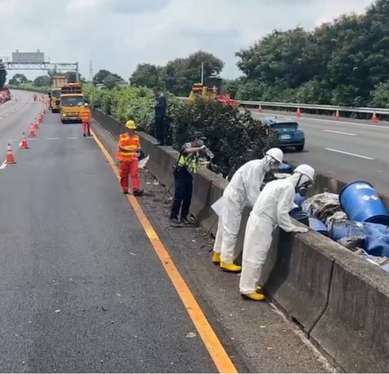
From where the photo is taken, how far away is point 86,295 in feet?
24.0

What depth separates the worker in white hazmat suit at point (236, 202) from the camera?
7.90 m

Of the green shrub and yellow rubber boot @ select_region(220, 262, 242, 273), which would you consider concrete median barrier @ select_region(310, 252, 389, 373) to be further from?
the green shrub

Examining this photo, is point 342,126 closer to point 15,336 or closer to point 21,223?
point 21,223

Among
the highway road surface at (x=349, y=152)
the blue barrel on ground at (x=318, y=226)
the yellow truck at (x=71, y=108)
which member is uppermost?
the blue barrel on ground at (x=318, y=226)

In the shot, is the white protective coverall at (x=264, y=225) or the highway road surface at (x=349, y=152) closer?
the white protective coverall at (x=264, y=225)

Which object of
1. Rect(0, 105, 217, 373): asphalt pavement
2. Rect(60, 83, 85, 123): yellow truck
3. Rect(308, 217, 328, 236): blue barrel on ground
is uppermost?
Rect(308, 217, 328, 236): blue barrel on ground

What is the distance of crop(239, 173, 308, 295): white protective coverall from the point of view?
681cm

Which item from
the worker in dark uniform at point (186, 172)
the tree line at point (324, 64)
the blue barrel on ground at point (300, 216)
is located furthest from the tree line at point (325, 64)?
the blue barrel on ground at point (300, 216)

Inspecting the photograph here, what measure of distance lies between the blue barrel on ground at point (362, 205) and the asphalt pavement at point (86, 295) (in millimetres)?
2874

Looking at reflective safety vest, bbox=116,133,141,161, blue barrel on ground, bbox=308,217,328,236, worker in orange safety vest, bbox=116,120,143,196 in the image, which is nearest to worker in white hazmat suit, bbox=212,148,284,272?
blue barrel on ground, bbox=308,217,328,236

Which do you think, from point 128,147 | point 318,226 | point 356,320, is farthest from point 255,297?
point 128,147

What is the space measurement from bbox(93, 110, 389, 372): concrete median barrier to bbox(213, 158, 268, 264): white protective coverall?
2.52 ft

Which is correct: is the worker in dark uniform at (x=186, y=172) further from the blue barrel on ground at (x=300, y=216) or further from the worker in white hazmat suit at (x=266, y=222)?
the worker in white hazmat suit at (x=266, y=222)

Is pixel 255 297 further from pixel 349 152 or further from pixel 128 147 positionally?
pixel 349 152
